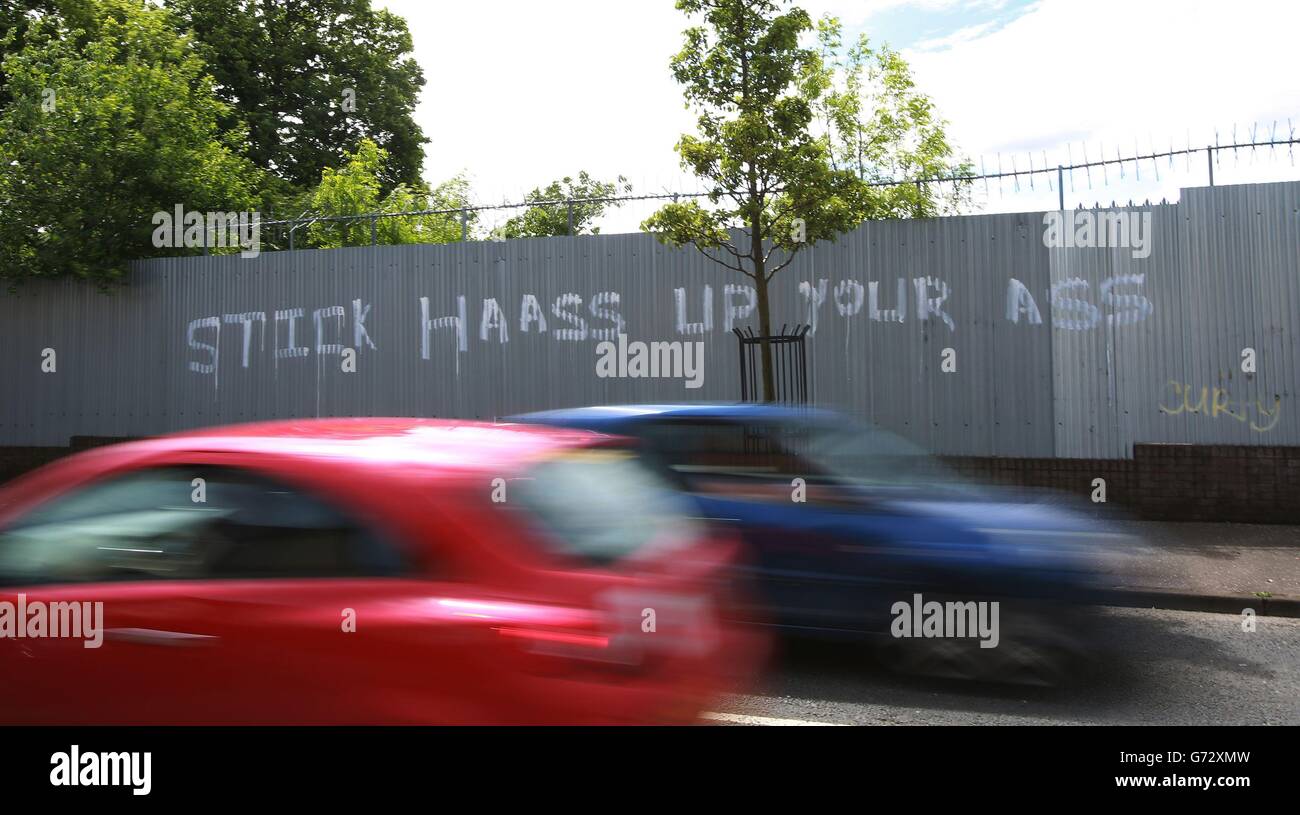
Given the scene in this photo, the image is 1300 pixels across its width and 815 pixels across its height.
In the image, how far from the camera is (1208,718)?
4.79m

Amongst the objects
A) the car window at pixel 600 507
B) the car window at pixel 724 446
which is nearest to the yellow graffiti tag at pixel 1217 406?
the car window at pixel 724 446

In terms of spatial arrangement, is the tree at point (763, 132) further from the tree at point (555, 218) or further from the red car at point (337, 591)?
the red car at point (337, 591)

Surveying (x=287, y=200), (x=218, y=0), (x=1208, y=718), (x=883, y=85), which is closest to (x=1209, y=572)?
(x=1208, y=718)

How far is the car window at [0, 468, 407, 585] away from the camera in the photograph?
9.27 feet

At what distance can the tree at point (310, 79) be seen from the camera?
30.8 meters

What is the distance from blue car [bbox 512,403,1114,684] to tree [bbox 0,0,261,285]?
39.2ft

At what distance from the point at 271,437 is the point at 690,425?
3130mm

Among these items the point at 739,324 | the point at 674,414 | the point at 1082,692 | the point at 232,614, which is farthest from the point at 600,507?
the point at 739,324

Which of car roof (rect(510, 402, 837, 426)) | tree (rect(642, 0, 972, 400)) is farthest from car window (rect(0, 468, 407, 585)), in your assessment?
tree (rect(642, 0, 972, 400))

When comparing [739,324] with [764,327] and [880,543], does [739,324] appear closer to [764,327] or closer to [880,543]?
[764,327]

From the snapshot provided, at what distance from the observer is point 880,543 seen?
17.4ft

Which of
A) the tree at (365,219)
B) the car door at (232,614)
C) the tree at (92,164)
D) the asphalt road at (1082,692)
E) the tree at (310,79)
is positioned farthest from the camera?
the tree at (310,79)

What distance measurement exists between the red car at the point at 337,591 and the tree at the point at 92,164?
13177 millimetres

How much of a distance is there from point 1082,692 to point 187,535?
460 centimetres
